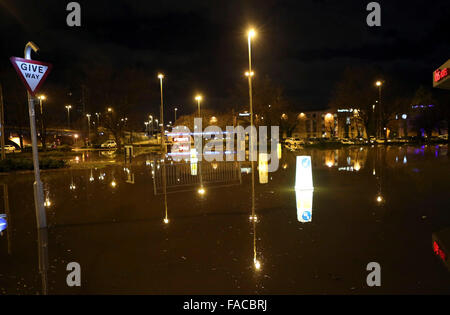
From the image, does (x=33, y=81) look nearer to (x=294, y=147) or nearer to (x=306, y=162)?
(x=306, y=162)

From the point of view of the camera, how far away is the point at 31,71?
23.4 ft

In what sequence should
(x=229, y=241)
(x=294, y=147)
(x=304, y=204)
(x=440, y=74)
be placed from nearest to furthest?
(x=229, y=241) → (x=440, y=74) → (x=304, y=204) → (x=294, y=147)

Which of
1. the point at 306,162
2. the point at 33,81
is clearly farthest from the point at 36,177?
the point at 306,162

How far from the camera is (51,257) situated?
5.83m

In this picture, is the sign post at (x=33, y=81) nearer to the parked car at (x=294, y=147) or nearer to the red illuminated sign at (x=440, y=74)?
the red illuminated sign at (x=440, y=74)

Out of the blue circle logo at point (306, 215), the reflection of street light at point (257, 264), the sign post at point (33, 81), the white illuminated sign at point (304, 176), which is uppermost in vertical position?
the sign post at point (33, 81)

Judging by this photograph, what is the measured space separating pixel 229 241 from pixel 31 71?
581cm

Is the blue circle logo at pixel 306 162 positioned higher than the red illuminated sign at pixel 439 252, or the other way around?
the blue circle logo at pixel 306 162

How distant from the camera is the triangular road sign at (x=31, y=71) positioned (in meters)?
6.85

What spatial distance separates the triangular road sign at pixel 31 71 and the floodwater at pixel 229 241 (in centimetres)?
342

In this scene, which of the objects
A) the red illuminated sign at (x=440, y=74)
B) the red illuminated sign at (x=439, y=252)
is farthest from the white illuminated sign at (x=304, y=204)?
the red illuminated sign at (x=440, y=74)

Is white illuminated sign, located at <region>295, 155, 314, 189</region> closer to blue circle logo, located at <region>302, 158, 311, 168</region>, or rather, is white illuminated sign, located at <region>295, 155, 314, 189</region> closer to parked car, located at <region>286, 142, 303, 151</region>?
blue circle logo, located at <region>302, 158, 311, 168</region>
